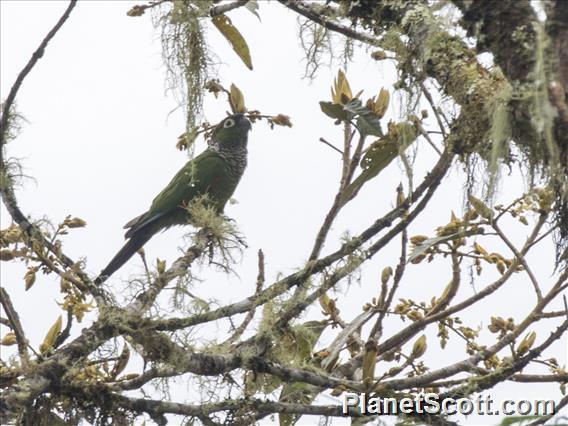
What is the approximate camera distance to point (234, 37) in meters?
2.99

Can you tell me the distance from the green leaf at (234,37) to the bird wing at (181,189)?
5.38 ft

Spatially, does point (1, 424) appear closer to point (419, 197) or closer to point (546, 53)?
point (419, 197)

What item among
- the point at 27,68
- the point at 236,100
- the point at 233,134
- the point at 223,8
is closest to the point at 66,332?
the point at 27,68

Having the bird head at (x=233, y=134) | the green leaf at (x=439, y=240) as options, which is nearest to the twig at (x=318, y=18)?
the green leaf at (x=439, y=240)

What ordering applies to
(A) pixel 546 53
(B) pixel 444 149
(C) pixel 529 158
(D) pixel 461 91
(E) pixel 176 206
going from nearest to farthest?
(A) pixel 546 53 < (C) pixel 529 158 < (D) pixel 461 91 < (B) pixel 444 149 < (E) pixel 176 206

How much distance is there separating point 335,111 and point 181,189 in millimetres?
2039

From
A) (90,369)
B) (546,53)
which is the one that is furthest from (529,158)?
(90,369)

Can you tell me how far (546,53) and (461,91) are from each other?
1.69ft

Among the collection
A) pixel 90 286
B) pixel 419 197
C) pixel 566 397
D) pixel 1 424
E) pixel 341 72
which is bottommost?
pixel 1 424

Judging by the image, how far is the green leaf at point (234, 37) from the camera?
295cm

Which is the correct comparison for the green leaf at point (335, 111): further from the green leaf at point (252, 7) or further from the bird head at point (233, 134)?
the bird head at point (233, 134)

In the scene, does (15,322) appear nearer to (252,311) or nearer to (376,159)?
(252,311)

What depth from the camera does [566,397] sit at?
2.50 m

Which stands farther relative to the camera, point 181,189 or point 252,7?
point 181,189
